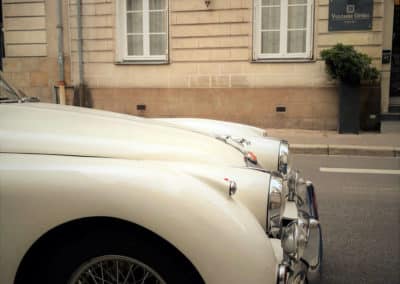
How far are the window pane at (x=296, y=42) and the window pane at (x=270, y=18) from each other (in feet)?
1.44

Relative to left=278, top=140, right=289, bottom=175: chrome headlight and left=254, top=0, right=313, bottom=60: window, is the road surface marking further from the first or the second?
left=254, top=0, right=313, bottom=60: window

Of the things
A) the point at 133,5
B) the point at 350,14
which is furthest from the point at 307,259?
the point at 133,5

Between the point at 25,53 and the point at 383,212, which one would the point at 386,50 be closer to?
the point at 383,212

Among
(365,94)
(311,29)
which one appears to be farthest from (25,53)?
(365,94)

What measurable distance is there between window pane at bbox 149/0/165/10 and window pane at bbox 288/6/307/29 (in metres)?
3.37

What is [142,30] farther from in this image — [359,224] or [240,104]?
[359,224]

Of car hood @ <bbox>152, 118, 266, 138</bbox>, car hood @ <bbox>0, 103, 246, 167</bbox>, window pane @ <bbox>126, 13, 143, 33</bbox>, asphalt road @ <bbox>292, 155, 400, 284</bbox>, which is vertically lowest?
asphalt road @ <bbox>292, 155, 400, 284</bbox>

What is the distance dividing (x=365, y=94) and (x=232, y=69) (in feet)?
10.8

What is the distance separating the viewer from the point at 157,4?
12.9 m

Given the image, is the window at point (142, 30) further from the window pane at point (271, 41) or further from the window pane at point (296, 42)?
the window pane at point (296, 42)

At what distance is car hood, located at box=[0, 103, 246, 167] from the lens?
2.34 meters

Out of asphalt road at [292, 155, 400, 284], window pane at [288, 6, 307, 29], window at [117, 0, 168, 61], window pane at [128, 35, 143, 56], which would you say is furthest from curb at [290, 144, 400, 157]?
window pane at [128, 35, 143, 56]

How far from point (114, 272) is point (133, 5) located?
11895 mm

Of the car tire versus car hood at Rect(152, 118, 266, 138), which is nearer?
the car tire
